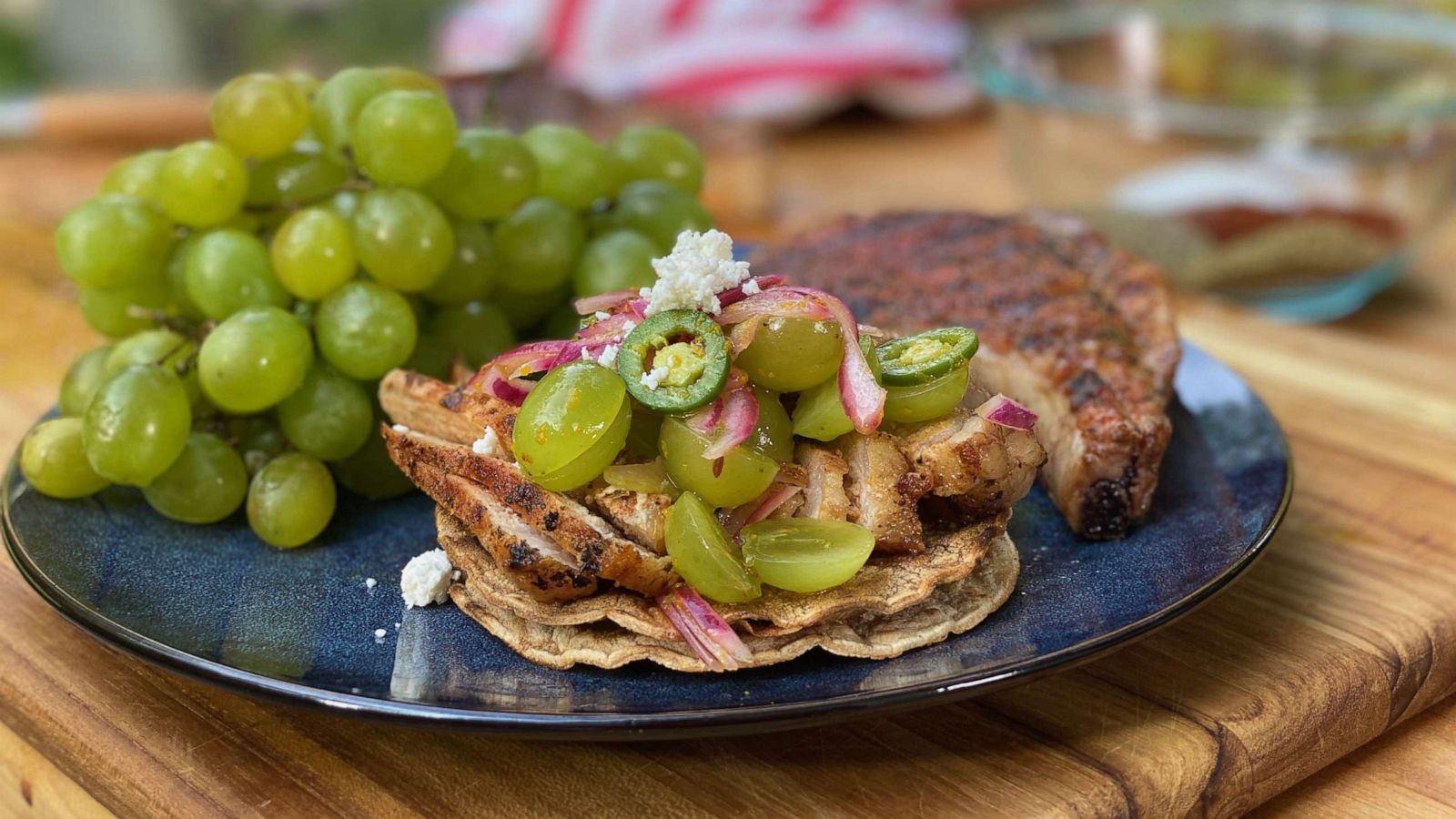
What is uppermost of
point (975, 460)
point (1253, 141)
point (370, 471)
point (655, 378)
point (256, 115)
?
point (256, 115)

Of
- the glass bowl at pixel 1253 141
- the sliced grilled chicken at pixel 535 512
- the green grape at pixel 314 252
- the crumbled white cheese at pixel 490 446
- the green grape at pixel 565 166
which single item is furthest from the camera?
the glass bowl at pixel 1253 141

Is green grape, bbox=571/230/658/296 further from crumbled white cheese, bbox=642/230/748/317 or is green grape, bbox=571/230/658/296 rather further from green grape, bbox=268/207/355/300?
crumbled white cheese, bbox=642/230/748/317

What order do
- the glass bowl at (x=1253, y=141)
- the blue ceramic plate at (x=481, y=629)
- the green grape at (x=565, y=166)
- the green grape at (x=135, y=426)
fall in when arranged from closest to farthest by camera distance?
1. the blue ceramic plate at (x=481, y=629)
2. the green grape at (x=135, y=426)
3. the green grape at (x=565, y=166)
4. the glass bowl at (x=1253, y=141)

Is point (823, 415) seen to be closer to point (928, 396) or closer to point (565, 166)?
point (928, 396)

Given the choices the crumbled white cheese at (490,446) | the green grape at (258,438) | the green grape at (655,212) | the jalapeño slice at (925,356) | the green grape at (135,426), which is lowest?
the green grape at (258,438)

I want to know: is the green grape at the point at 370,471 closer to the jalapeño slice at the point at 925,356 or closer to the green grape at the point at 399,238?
the green grape at the point at 399,238

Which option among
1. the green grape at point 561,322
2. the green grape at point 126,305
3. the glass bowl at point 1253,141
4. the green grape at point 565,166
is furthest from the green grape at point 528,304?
the glass bowl at point 1253,141

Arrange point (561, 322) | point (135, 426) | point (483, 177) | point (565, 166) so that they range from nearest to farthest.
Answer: point (135, 426) < point (483, 177) < point (565, 166) < point (561, 322)

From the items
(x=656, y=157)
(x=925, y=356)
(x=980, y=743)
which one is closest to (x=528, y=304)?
(x=656, y=157)
